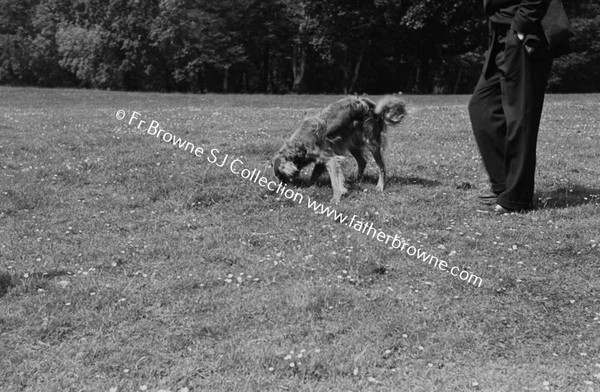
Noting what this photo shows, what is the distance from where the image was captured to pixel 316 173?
785 centimetres

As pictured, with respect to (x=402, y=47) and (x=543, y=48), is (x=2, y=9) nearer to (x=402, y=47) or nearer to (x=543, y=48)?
(x=402, y=47)

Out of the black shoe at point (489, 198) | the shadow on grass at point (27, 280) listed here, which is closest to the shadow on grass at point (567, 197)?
the black shoe at point (489, 198)

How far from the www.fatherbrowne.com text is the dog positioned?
0.34 meters

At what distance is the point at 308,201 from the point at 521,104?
2647 mm

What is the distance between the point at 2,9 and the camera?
58.0 metres

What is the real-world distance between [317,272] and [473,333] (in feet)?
4.97

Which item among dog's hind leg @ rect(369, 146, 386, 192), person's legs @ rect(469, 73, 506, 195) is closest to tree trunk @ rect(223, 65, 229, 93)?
dog's hind leg @ rect(369, 146, 386, 192)

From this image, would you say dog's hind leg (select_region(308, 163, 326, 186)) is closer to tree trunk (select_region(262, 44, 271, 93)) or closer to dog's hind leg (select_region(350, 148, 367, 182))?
dog's hind leg (select_region(350, 148, 367, 182))

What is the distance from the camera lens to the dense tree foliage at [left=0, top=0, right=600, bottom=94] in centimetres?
4372

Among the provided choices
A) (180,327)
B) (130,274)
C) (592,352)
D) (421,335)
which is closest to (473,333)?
(421,335)

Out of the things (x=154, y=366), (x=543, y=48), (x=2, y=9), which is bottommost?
(x=154, y=366)

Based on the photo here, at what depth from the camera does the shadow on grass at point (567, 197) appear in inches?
276

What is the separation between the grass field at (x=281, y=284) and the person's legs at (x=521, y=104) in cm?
48

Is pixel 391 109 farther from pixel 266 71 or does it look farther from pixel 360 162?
pixel 266 71
